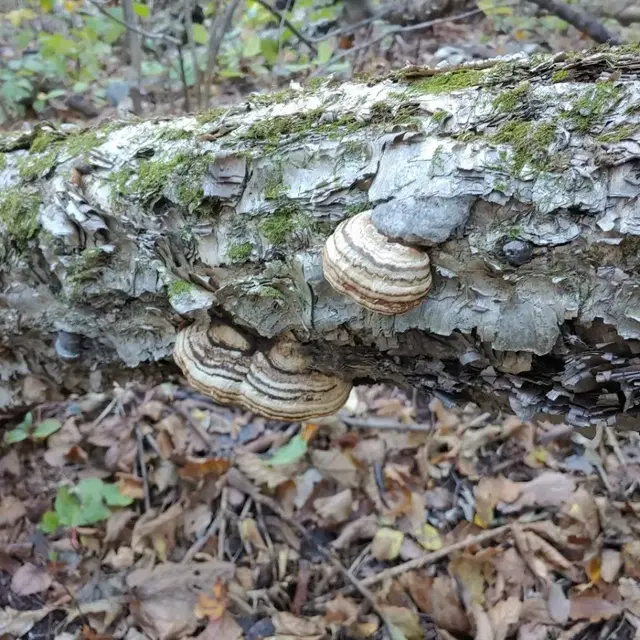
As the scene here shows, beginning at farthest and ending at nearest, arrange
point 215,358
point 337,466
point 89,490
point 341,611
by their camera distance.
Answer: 1. point 337,466
2. point 89,490
3. point 341,611
4. point 215,358

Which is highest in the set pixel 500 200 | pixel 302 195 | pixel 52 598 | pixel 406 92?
pixel 406 92

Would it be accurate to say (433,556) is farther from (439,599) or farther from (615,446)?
(615,446)

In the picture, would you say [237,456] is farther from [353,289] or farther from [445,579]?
[353,289]

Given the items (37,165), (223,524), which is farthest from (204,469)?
(37,165)

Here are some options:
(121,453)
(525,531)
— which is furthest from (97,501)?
(525,531)

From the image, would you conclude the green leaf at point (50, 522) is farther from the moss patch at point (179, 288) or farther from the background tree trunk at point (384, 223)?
the moss patch at point (179, 288)

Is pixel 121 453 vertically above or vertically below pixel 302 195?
below

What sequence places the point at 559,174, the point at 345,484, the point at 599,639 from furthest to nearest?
the point at 345,484 → the point at 599,639 → the point at 559,174
